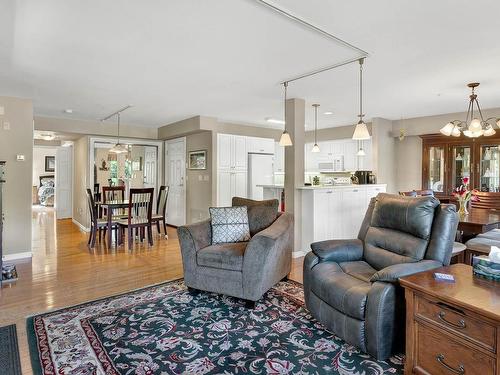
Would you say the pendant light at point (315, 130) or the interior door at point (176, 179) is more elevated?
the pendant light at point (315, 130)

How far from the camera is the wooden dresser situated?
59.0 inches

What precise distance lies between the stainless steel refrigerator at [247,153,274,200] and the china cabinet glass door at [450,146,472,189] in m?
3.70

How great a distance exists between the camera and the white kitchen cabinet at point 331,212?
15.4 feet

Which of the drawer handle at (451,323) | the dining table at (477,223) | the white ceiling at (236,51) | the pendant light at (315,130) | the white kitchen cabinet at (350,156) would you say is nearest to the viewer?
the drawer handle at (451,323)

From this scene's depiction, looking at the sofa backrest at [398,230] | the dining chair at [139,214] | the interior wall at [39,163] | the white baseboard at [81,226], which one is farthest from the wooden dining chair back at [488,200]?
the interior wall at [39,163]

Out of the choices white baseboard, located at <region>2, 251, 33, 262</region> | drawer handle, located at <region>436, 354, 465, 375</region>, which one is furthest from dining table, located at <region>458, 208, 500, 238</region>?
white baseboard, located at <region>2, 251, 33, 262</region>

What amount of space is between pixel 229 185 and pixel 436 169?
4.17 m

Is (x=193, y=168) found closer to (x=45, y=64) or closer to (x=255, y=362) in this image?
(x=45, y=64)

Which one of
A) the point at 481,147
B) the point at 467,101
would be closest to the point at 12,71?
the point at 467,101

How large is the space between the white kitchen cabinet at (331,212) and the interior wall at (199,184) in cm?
247

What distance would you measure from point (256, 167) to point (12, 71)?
15.6 feet

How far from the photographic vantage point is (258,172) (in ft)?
24.0

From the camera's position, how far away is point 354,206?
5273 millimetres

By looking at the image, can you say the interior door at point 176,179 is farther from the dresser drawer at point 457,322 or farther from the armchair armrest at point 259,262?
the dresser drawer at point 457,322
